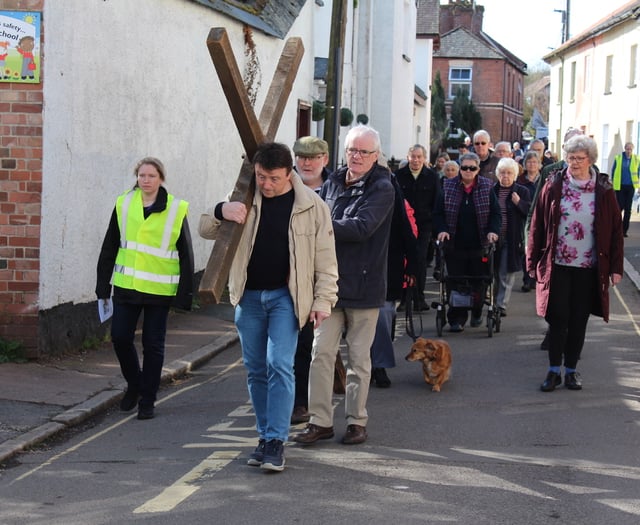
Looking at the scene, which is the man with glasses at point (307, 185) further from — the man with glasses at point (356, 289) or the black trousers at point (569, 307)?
the black trousers at point (569, 307)

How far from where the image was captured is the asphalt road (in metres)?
5.61

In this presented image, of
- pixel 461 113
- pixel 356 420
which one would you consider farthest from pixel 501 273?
pixel 461 113

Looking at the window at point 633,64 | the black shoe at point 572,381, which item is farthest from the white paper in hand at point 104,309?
the window at point 633,64

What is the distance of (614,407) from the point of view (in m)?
8.34

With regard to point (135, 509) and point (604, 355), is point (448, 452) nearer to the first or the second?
point (135, 509)

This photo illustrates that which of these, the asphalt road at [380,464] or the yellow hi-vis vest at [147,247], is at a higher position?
the yellow hi-vis vest at [147,247]

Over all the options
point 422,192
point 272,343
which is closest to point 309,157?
point 272,343

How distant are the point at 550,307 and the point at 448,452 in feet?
7.96

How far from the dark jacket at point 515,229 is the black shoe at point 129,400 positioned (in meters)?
5.68

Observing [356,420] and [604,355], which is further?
[604,355]

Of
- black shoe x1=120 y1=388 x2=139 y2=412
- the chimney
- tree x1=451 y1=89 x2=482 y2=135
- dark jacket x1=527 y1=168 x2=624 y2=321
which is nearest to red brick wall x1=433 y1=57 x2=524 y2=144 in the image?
tree x1=451 y1=89 x2=482 y2=135

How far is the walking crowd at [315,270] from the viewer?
628cm

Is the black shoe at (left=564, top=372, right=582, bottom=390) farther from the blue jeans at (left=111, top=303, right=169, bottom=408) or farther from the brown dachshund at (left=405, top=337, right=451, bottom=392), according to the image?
the blue jeans at (left=111, top=303, right=169, bottom=408)

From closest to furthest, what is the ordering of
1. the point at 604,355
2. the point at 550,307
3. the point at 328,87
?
the point at 550,307 → the point at 604,355 → the point at 328,87
